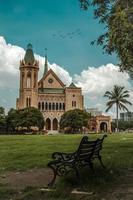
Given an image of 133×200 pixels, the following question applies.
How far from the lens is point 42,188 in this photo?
9438 mm

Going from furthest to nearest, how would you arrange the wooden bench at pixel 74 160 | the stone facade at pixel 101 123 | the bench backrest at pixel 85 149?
the stone facade at pixel 101 123
the bench backrest at pixel 85 149
the wooden bench at pixel 74 160

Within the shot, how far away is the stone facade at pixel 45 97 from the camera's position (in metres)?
164

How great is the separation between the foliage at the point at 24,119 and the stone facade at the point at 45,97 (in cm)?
2638

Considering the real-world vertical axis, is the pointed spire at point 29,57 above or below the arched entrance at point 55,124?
above

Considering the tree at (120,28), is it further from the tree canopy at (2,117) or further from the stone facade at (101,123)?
the stone facade at (101,123)

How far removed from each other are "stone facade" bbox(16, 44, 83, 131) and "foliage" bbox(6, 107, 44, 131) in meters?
26.4

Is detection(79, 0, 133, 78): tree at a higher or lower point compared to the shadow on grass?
higher

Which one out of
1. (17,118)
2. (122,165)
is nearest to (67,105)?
(17,118)

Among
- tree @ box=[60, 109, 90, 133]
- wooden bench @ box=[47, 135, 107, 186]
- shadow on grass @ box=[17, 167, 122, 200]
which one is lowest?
shadow on grass @ box=[17, 167, 122, 200]

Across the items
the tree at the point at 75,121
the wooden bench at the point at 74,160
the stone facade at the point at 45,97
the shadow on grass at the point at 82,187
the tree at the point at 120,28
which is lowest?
the shadow on grass at the point at 82,187

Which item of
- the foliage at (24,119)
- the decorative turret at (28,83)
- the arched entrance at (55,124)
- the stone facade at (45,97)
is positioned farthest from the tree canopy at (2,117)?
the arched entrance at (55,124)

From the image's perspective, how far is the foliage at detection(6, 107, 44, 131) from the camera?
128375mm

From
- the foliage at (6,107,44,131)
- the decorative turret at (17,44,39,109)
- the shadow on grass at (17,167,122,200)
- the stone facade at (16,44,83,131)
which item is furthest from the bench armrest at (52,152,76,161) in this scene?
the stone facade at (16,44,83,131)

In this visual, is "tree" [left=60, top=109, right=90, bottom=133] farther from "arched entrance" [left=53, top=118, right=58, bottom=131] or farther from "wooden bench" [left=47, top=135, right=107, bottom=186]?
"wooden bench" [left=47, top=135, right=107, bottom=186]
